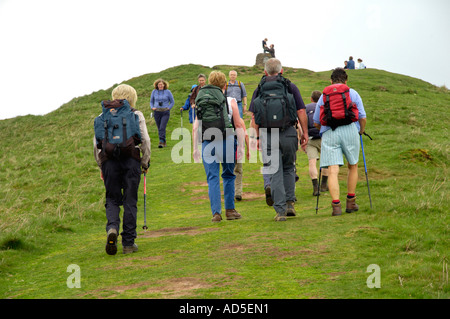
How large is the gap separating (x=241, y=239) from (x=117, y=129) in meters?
2.37

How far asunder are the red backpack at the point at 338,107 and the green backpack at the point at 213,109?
5.48ft

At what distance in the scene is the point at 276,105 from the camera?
915cm

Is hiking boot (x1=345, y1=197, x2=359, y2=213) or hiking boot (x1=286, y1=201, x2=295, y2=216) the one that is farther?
hiking boot (x1=286, y1=201, x2=295, y2=216)

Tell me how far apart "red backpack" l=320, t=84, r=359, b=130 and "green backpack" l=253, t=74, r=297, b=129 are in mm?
551

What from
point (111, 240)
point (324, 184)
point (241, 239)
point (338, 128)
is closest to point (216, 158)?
point (241, 239)

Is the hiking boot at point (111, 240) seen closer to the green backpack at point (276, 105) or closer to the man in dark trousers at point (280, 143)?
the man in dark trousers at point (280, 143)

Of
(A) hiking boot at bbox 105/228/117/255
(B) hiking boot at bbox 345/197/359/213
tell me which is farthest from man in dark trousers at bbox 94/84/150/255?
(B) hiking boot at bbox 345/197/359/213

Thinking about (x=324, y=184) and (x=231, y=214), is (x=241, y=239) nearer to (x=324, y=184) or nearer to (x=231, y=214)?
(x=231, y=214)

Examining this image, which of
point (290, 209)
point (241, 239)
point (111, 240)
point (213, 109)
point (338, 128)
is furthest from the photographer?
point (290, 209)

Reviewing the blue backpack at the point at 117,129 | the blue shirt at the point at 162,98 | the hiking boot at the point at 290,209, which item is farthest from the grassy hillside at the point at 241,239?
the blue shirt at the point at 162,98

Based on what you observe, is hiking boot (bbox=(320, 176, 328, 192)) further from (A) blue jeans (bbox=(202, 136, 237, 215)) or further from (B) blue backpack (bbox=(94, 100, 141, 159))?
(B) blue backpack (bbox=(94, 100, 141, 159))

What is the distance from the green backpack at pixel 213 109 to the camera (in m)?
9.23

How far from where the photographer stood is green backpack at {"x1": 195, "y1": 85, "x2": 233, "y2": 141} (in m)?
9.23
